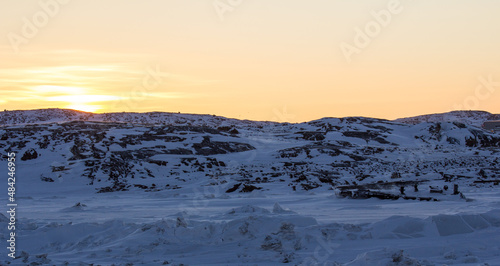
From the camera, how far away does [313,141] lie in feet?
129

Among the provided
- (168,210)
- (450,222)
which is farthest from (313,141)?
(450,222)

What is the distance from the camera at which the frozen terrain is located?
9.87m

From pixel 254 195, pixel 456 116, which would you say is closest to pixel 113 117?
pixel 456 116

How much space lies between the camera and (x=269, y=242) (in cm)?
1022

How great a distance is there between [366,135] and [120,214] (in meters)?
31.8

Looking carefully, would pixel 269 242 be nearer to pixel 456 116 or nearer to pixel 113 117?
pixel 113 117

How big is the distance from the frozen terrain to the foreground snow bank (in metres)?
0.03

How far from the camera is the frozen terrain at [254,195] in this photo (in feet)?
32.4

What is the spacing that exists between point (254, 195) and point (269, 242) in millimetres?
8832

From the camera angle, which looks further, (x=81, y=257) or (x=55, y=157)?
(x=55, y=157)

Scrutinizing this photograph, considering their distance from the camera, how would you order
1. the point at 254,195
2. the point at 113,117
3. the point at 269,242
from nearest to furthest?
the point at 269,242 < the point at 254,195 < the point at 113,117

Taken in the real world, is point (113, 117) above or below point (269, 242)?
above

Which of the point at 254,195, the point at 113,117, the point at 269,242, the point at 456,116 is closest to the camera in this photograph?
the point at 269,242

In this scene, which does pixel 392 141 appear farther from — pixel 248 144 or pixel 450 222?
pixel 450 222
